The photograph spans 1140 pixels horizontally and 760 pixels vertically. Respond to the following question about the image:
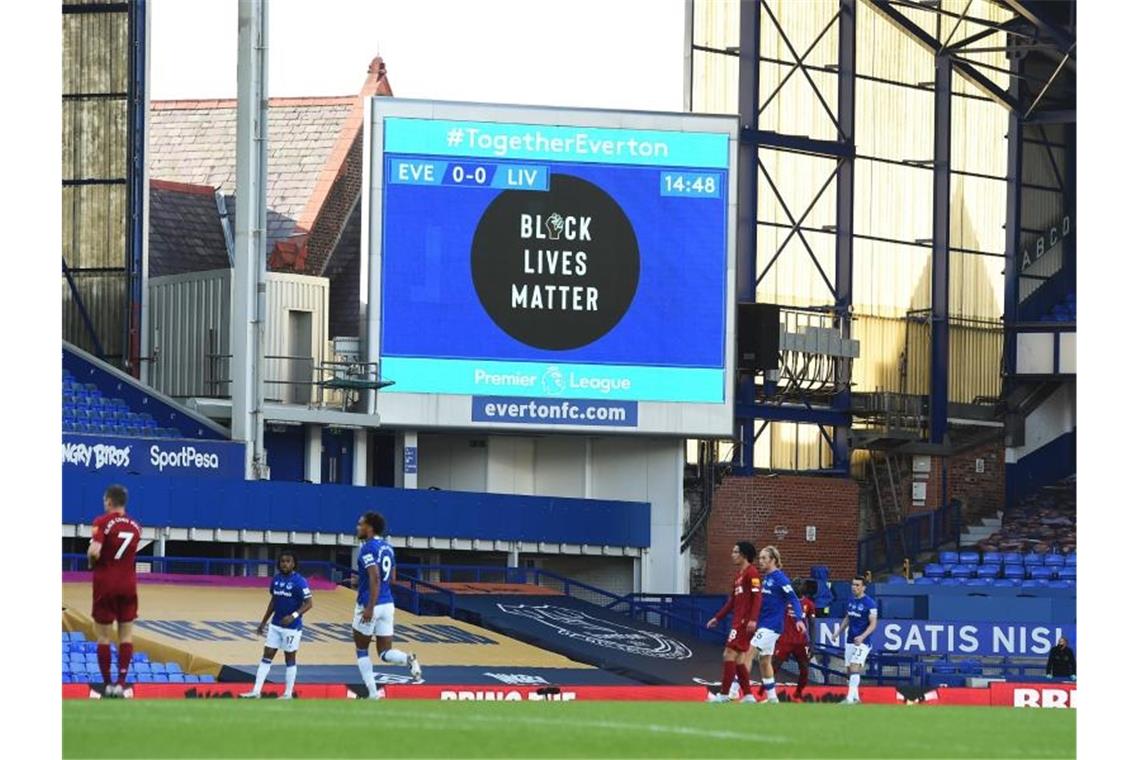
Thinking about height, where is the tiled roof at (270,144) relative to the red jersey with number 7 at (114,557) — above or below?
above

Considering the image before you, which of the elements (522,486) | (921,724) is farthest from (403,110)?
(921,724)

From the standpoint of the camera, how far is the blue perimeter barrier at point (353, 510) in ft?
121

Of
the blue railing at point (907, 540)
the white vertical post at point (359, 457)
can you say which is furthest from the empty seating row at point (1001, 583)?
the white vertical post at point (359, 457)

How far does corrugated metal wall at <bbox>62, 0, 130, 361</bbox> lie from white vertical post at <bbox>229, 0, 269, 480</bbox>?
4737mm

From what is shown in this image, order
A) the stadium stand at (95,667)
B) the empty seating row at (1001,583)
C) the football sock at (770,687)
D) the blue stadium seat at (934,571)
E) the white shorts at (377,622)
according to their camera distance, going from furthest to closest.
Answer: the blue stadium seat at (934,571)
the empty seating row at (1001,583)
the stadium stand at (95,667)
the football sock at (770,687)
the white shorts at (377,622)

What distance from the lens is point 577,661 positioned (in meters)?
35.9

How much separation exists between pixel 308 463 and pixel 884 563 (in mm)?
12526

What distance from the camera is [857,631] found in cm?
2870

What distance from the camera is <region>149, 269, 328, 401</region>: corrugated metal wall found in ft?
134

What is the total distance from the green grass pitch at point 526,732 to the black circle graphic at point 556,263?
21.5 meters

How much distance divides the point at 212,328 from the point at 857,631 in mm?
16112

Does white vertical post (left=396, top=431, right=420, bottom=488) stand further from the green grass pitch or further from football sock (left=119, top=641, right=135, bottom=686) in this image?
the green grass pitch

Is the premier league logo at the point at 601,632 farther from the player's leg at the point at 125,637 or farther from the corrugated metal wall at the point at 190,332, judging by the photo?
the player's leg at the point at 125,637

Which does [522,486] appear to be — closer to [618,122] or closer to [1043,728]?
[618,122]
